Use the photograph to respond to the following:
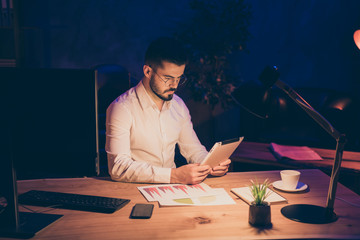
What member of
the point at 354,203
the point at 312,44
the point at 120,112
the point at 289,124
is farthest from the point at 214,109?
the point at 354,203

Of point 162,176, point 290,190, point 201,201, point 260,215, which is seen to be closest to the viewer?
point 260,215

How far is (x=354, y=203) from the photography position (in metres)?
1.41

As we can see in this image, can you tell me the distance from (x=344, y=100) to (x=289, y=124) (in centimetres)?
62

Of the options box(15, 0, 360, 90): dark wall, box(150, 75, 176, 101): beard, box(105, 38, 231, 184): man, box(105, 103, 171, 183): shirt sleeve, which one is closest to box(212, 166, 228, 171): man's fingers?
box(105, 38, 231, 184): man

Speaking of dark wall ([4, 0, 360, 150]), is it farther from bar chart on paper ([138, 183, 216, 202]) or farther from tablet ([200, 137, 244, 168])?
bar chart on paper ([138, 183, 216, 202])

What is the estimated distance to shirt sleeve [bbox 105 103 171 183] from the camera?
1.63 metres

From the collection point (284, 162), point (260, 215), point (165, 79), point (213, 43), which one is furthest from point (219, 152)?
point (213, 43)

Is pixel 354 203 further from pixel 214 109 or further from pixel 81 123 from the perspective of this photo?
pixel 214 109

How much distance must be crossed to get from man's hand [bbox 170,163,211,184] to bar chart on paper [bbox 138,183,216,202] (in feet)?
0.09

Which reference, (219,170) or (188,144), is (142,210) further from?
(188,144)

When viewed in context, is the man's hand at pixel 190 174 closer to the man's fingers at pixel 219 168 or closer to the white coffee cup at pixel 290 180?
the man's fingers at pixel 219 168

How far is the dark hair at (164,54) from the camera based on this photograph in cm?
194

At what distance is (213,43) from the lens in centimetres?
419

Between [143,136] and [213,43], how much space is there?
8.06ft
